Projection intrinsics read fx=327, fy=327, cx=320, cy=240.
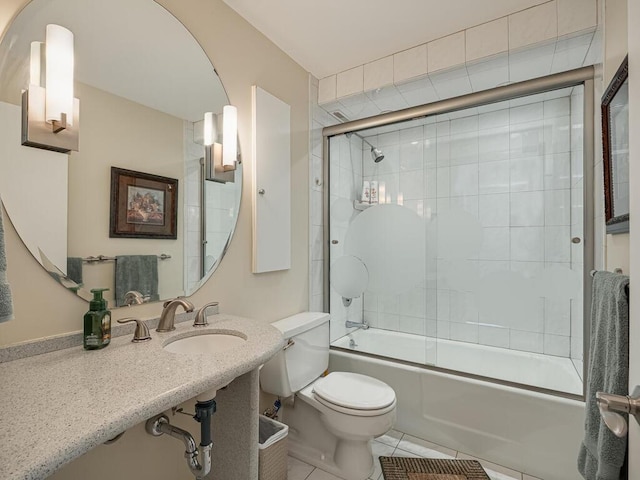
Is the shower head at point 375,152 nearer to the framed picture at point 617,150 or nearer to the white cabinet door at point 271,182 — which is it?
the white cabinet door at point 271,182

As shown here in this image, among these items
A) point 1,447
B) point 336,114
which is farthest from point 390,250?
point 1,447

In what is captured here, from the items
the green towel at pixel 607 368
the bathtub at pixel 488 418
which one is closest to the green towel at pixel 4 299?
the green towel at pixel 607 368

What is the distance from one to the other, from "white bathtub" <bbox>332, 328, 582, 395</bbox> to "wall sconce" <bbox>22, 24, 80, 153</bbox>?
1.99 m

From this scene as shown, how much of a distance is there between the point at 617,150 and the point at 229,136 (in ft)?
5.09

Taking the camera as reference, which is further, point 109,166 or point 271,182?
point 271,182

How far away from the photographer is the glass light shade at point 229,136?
1.55 m

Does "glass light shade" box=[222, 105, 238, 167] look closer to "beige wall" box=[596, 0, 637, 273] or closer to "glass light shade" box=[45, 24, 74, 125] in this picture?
"glass light shade" box=[45, 24, 74, 125]

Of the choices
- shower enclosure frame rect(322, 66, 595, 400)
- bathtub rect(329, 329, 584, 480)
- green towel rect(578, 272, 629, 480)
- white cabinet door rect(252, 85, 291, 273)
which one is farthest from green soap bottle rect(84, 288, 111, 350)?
shower enclosure frame rect(322, 66, 595, 400)

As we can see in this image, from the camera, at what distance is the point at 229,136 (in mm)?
1559

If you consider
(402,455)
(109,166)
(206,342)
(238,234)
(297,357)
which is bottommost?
(402,455)

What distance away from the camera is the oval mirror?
999 mm

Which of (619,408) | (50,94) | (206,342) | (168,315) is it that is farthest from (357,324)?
(50,94)

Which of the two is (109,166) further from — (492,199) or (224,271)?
(492,199)

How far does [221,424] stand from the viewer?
4.26 ft
